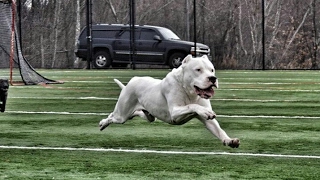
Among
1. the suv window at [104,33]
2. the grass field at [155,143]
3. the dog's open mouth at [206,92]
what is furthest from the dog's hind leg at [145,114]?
the suv window at [104,33]

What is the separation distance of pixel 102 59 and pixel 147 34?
75.1 inches

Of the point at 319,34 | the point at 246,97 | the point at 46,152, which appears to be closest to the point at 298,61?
the point at 319,34

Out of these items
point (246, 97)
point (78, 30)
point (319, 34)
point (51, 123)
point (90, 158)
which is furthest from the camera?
point (78, 30)

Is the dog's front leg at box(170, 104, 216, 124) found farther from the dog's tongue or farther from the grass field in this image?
the grass field

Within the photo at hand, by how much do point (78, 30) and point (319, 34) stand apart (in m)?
8.22

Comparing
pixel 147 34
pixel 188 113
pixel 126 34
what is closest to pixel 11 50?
pixel 147 34

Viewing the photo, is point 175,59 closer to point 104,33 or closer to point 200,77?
point 104,33

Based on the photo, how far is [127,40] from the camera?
30125 mm

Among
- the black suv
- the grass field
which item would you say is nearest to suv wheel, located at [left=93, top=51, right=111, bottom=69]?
the black suv

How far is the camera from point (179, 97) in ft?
25.1

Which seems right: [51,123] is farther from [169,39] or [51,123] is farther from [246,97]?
[169,39]

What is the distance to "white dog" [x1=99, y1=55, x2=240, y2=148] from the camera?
730 centimetres

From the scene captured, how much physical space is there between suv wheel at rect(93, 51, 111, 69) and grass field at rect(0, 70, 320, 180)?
49.5 ft

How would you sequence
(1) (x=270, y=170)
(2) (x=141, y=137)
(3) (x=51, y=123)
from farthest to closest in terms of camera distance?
(3) (x=51, y=123), (2) (x=141, y=137), (1) (x=270, y=170)
